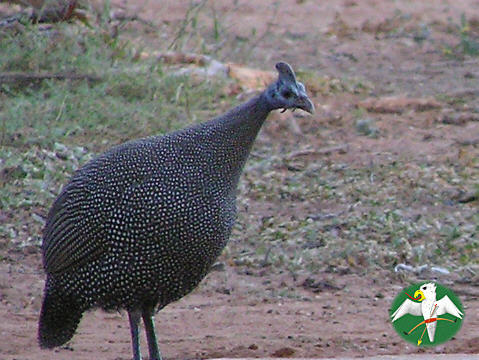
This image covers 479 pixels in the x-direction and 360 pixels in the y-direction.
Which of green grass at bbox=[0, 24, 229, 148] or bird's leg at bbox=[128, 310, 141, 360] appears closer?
bird's leg at bbox=[128, 310, 141, 360]

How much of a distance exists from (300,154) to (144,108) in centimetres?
114

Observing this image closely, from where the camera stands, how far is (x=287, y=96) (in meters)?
4.48

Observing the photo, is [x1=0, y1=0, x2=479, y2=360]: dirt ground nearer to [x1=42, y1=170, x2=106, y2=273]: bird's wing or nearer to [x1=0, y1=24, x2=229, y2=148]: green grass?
[x1=42, y1=170, x2=106, y2=273]: bird's wing

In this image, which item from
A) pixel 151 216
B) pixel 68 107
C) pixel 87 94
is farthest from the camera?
pixel 87 94

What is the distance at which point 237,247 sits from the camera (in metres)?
6.43

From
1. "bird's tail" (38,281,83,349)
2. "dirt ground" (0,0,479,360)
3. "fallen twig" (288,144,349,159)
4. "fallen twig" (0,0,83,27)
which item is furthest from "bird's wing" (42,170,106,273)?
"fallen twig" (0,0,83,27)

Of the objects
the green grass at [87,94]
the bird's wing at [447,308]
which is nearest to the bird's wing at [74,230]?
the bird's wing at [447,308]

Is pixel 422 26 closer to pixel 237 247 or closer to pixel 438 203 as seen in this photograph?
pixel 438 203

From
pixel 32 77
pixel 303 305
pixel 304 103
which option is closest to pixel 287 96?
pixel 304 103

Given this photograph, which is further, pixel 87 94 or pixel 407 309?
pixel 87 94

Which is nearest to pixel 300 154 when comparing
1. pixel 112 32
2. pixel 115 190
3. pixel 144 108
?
pixel 144 108

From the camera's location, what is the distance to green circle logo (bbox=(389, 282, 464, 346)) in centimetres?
479

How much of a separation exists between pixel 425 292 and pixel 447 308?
0.23 meters

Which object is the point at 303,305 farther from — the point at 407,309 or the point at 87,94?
the point at 87,94
